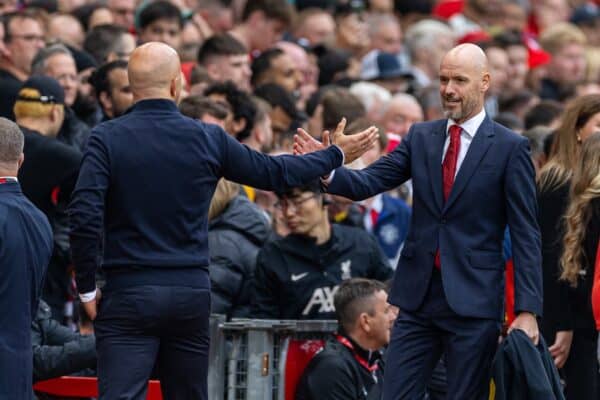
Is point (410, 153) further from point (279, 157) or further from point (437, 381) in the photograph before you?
point (437, 381)

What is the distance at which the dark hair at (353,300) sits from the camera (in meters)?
8.79

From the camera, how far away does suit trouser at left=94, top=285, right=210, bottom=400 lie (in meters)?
7.02

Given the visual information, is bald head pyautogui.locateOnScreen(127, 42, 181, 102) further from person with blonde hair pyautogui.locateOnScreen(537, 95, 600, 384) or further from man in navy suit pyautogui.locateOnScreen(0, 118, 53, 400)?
person with blonde hair pyautogui.locateOnScreen(537, 95, 600, 384)

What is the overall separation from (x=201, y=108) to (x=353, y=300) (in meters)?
2.01

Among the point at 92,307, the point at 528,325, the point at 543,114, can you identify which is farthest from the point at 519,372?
the point at 543,114

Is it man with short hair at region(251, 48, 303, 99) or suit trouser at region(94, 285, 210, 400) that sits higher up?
man with short hair at region(251, 48, 303, 99)

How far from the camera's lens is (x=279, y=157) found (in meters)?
7.38

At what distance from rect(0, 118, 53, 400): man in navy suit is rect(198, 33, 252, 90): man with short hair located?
5300 millimetres

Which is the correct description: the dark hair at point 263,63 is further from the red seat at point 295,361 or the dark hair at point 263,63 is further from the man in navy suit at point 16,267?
the man in navy suit at point 16,267

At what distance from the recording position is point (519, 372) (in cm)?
729

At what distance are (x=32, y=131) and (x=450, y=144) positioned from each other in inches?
123

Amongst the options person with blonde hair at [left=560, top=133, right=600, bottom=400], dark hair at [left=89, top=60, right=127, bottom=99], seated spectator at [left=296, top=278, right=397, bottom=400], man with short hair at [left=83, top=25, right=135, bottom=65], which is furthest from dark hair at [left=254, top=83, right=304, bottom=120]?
person with blonde hair at [left=560, top=133, right=600, bottom=400]

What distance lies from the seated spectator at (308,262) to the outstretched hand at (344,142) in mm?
1734

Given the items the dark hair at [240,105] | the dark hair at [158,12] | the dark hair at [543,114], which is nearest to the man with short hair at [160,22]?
the dark hair at [158,12]
